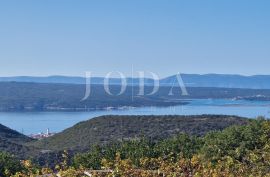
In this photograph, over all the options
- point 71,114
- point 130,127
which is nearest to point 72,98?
point 71,114

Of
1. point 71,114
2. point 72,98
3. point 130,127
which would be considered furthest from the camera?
point 72,98

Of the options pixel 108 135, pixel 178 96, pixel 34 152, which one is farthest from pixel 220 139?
pixel 178 96

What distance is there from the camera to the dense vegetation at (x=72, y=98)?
352 ft

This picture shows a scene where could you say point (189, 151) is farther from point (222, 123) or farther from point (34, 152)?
point (222, 123)

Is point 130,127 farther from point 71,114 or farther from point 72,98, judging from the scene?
point 72,98

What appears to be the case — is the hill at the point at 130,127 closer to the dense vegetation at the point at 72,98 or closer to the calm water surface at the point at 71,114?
the calm water surface at the point at 71,114

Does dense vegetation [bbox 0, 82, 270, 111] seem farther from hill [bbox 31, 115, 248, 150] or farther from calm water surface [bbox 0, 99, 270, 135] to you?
hill [bbox 31, 115, 248, 150]

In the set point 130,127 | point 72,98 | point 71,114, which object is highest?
point 130,127

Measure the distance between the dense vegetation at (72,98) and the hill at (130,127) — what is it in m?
59.1

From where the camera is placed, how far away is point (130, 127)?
37.2 m

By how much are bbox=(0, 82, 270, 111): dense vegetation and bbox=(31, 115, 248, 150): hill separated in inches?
2326

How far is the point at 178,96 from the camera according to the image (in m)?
128

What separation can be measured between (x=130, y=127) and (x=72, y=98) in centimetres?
8355

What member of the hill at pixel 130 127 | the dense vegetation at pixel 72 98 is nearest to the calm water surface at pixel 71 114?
the dense vegetation at pixel 72 98
